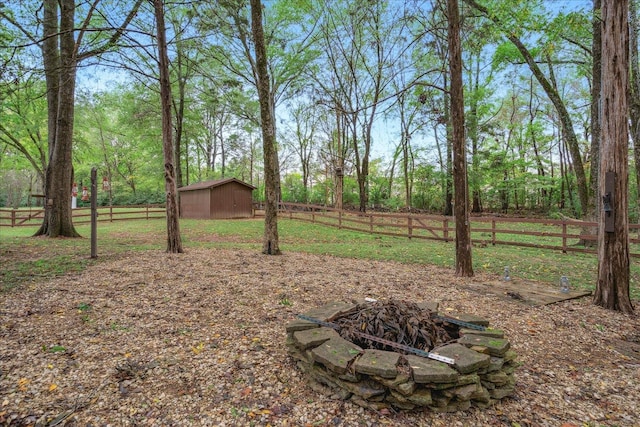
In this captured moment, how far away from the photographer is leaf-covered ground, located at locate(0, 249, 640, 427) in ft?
7.00

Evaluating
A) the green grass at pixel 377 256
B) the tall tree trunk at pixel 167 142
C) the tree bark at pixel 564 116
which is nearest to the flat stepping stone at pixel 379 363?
the green grass at pixel 377 256

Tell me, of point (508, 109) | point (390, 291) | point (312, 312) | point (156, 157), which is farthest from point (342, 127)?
point (312, 312)

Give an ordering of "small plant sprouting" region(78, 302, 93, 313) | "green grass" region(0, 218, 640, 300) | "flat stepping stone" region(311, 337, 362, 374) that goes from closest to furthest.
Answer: "flat stepping stone" region(311, 337, 362, 374) < "small plant sprouting" region(78, 302, 93, 313) < "green grass" region(0, 218, 640, 300)

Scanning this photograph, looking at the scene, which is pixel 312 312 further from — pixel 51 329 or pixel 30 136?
pixel 30 136

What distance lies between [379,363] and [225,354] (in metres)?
1.50

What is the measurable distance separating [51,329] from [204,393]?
219 cm

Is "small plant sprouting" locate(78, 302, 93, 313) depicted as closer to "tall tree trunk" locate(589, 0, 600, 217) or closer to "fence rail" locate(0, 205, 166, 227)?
"tall tree trunk" locate(589, 0, 600, 217)

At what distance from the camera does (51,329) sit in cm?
329

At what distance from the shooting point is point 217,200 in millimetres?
19641

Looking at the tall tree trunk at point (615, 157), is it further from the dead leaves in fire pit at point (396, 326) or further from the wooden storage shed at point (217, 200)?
the wooden storage shed at point (217, 200)

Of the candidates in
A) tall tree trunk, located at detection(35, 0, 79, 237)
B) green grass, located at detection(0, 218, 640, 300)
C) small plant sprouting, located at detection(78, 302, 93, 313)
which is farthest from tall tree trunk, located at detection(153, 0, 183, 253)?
small plant sprouting, located at detection(78, 302, 93, 313)

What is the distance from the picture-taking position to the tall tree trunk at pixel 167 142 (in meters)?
7.21

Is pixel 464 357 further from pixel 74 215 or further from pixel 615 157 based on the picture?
pixel 74 215

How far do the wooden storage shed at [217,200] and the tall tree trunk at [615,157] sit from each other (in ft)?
60.1
